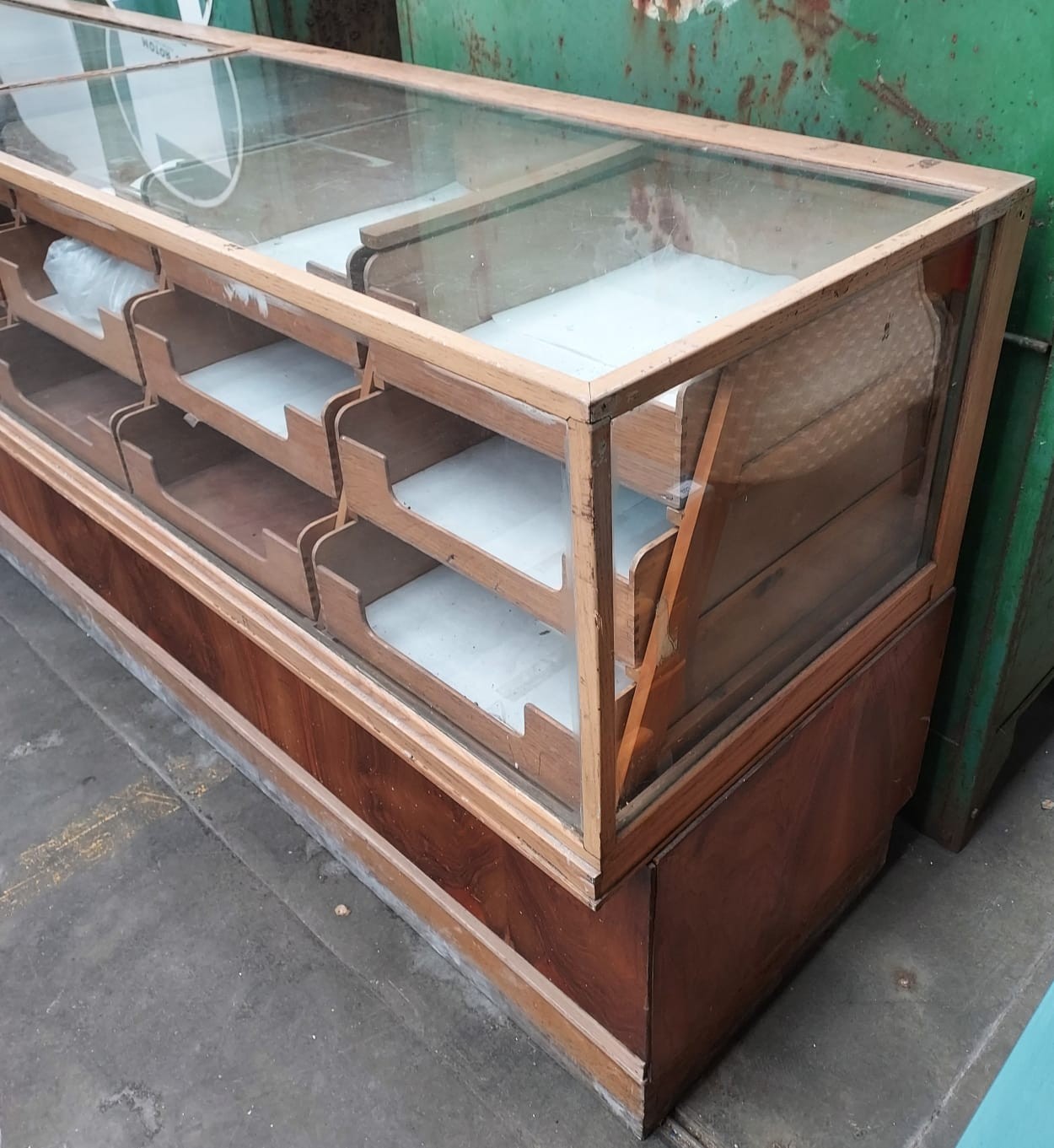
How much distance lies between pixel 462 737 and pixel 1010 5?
1089mm

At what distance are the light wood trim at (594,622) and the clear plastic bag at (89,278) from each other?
3.60 feet

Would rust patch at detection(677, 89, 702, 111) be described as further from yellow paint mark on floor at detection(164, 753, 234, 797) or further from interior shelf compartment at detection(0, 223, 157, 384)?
yellow paint mark on floor at detection(164, 753, 234, 797)

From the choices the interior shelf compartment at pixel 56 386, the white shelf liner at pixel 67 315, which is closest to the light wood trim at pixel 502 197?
the white shelf liner at pixel 67 315

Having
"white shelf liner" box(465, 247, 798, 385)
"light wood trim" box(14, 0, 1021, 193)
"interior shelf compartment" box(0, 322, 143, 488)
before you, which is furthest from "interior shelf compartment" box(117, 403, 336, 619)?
"light wood trim" box(14, 0, 1021, 193)

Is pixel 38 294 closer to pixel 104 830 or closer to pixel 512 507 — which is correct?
pixel 104 830

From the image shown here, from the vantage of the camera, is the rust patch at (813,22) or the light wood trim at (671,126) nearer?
the light wood trim at (671,126)

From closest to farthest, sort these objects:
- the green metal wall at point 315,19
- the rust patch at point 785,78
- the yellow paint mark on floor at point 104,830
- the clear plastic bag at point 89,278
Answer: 1. the rust patch at point 785,78
2. the clear plastic bag at point 89,278
3. the yellow paint mark on floor at point 104,830
4. the green metal wall at point 315,19

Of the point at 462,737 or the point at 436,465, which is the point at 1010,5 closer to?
the point at 436,465

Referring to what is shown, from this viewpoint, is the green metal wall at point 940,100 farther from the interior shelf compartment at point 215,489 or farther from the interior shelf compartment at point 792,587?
the interior shelf compartment at point 215,489

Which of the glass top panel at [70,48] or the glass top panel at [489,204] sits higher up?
the glass top panel at [70,48]

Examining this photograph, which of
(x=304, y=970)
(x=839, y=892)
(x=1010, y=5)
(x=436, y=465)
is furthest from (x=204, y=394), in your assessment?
(x=839, y=892)

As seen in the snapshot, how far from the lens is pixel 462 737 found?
129 cm

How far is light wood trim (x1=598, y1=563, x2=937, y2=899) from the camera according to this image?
3.77 feet

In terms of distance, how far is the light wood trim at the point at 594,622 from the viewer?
85 centimetres
